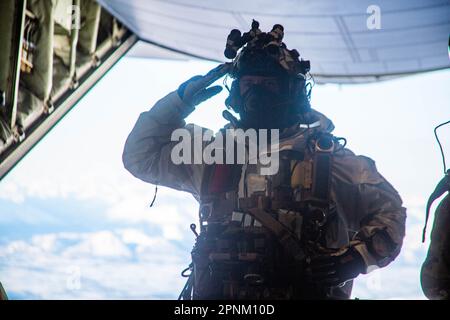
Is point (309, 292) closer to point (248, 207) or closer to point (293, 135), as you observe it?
point (248, 207)

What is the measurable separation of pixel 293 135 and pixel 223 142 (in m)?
0.28

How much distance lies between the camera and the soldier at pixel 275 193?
2322 millimetres

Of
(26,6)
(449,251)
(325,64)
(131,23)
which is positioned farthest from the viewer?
(325,64)

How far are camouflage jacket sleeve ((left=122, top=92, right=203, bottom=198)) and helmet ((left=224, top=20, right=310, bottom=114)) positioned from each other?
9.7 inches

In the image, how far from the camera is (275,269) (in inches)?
92.3

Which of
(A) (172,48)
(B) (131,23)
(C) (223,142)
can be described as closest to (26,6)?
(B) (131,23)

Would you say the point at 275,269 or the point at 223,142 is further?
the point at 223,142

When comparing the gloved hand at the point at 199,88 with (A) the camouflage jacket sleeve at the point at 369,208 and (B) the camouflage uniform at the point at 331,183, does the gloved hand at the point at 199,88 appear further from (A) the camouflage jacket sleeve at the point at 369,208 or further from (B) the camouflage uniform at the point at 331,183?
(A) the camouflage jacket sleeve at the point at 369,208

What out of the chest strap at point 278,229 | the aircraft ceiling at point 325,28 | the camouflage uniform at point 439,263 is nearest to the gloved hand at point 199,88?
the chest strap at point 278,229

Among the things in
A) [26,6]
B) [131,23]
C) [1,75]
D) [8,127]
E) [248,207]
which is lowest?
[248,207]

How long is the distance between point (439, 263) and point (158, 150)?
1154mm

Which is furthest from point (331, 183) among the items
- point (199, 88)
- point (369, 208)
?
point (199, 88)

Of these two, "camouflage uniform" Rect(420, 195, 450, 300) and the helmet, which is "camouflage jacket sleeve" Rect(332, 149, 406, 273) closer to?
"camouflage uniform" Rect(420, 195, 450, 300)

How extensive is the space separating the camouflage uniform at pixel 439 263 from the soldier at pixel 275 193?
0.12m
